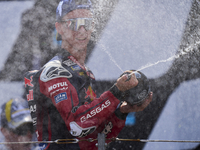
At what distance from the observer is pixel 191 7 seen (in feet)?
4.50

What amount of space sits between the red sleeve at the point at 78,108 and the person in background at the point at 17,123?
0.22m

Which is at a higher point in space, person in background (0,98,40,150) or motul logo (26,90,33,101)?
motul logo (26,90,33,101)

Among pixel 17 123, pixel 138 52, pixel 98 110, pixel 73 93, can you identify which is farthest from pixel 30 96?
pixel 138 52

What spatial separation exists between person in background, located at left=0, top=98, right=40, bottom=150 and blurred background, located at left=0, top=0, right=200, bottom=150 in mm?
53

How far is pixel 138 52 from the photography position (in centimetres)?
120

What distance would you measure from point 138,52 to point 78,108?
50cm

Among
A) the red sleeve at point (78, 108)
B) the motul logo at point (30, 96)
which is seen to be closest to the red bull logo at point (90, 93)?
the red sleeve at point (78, 108)

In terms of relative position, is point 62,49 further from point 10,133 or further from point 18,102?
point 10,133

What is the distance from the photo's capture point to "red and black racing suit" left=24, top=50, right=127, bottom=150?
0.94m

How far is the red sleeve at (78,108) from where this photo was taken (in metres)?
0.93

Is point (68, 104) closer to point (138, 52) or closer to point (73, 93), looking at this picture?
point (73, 93)

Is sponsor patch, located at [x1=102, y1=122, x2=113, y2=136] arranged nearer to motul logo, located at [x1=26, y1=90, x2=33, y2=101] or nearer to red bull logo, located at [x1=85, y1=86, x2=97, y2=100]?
red bull logo, located at [x1=85, y1=86, x2=97, y2=100]

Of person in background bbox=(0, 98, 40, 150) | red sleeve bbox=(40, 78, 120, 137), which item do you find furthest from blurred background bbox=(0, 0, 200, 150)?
red sleeve bbox=(40, 78, 120, 137)

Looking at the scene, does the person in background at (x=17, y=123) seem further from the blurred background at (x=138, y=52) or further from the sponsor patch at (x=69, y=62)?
the sponsor patch at (x=69, y=62)
